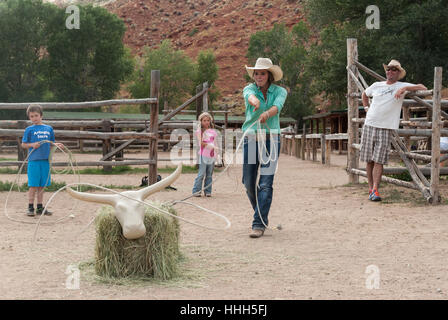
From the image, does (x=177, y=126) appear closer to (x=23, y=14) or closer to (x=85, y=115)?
(x=85, y=115)

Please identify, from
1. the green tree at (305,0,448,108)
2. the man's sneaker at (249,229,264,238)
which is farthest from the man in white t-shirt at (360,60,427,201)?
the green tree at (305,0,448,108)

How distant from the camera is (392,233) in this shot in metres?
5.17

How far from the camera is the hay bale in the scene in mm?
3516

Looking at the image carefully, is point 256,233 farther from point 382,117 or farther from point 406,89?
point 406,89

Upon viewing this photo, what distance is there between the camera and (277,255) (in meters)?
4.27

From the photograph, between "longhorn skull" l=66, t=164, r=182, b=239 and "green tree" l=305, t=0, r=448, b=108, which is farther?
"green tree" l=305, t=0, r=448, b=108

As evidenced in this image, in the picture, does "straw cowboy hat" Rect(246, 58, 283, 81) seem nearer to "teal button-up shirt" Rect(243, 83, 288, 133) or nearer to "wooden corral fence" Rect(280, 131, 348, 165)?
"teal button-up shirt" Rect(243, 83, 288, 133)

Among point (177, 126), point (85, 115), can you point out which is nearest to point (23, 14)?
point (85, 115)

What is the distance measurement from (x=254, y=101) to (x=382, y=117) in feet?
9.66

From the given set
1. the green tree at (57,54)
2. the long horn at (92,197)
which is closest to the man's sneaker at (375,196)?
the long horn at (92,197)

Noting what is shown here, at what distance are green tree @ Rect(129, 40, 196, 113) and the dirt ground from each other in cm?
3854

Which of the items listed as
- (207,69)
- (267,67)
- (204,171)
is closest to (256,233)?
(267,67)

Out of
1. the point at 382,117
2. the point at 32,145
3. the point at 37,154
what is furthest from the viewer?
the point at 382,117

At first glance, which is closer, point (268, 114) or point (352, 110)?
point (268, 114)
